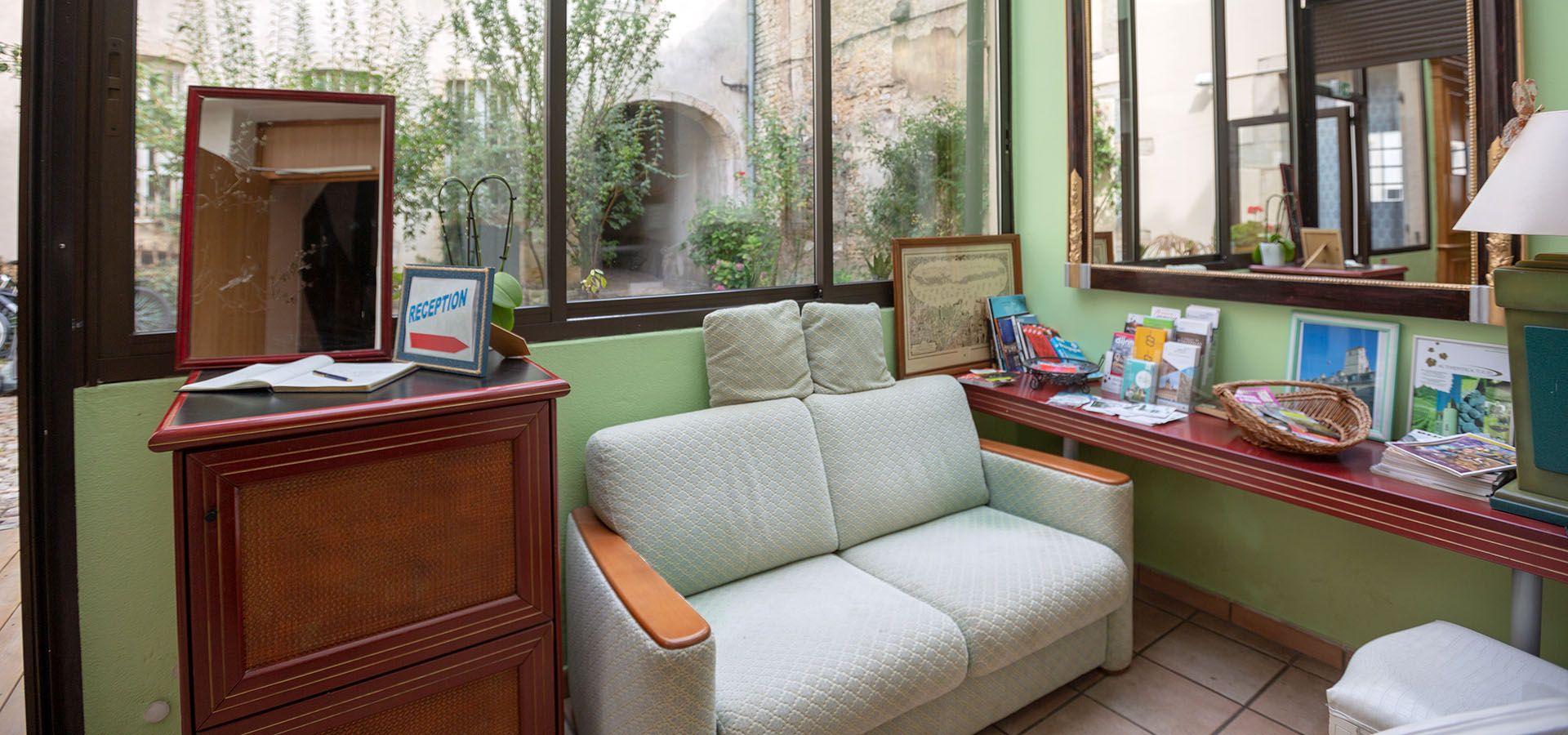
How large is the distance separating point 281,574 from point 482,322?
1.94ft

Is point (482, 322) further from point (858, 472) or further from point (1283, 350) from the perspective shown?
point (1283, 350)

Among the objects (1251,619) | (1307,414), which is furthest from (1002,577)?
(1251,619)

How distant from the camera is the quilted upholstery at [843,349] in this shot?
2592mm

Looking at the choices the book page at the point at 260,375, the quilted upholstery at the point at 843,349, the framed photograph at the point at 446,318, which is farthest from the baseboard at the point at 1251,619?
the book page at the point at 260,375

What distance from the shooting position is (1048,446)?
3.24 m

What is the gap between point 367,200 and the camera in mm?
1804

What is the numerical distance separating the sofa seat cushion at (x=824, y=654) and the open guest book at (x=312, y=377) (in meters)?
0.90

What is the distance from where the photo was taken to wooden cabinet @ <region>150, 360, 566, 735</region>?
1.31m

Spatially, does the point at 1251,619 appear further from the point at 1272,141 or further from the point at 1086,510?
the point at 1272,141

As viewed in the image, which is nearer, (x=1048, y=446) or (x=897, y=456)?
(x=897, y=456)

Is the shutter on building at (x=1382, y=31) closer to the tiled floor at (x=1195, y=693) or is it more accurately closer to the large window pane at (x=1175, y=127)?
the large window pane at (x=1175, y=127)

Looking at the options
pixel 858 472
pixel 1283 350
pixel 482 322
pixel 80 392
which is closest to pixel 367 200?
pixel 482 322

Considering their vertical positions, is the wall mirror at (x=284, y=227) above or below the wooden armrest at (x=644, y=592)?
above

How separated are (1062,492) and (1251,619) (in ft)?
2.77
